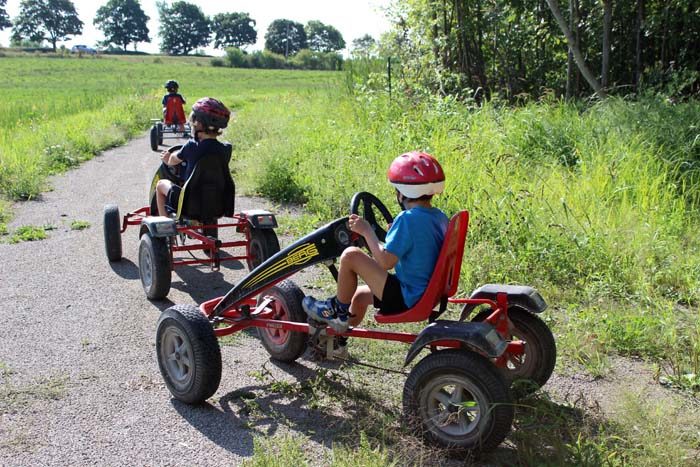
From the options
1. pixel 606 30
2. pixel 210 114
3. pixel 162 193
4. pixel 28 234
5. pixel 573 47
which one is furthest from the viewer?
pixel 606 30

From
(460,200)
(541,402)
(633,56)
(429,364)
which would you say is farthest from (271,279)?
(633,56)

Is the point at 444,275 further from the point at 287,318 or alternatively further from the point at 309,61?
the point at 309,61

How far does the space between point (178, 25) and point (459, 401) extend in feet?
410

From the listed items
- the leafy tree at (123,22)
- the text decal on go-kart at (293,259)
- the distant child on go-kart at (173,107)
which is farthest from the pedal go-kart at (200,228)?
the leafy tree at (123,22)

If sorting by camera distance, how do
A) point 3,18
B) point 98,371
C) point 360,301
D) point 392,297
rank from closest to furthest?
point 392,297
point 360,301
point 98,371
point 3,18

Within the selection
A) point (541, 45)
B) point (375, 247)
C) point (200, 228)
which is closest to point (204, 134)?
point (200, 228)

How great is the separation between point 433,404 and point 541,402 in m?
0.80

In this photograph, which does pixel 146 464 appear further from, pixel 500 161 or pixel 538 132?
pixel 538 132

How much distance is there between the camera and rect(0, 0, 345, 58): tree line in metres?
114

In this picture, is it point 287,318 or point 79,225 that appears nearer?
point 287,318

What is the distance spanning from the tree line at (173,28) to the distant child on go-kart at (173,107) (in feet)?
331

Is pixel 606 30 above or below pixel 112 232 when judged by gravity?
above

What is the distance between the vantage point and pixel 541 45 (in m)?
13.4

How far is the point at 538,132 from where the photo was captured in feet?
29.0
